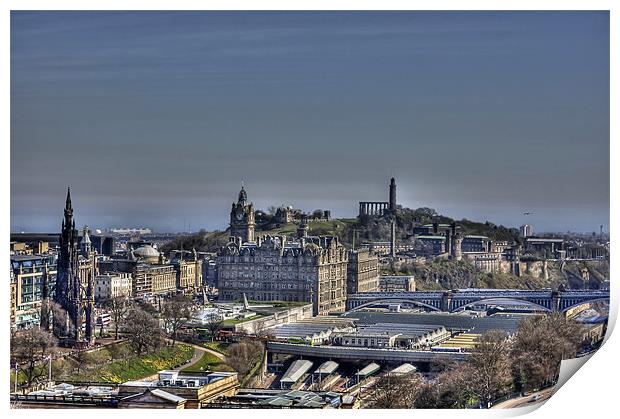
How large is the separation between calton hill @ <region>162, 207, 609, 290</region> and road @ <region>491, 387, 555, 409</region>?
5358mm

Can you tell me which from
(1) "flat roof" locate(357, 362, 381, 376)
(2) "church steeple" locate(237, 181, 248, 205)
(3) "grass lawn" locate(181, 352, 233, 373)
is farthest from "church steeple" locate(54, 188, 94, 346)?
(1) "flat roof" locate(357, 362, 381, 376)

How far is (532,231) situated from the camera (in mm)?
19484

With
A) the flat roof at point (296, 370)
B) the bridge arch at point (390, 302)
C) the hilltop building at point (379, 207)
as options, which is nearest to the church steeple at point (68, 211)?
the flat roof at point (296, 370)

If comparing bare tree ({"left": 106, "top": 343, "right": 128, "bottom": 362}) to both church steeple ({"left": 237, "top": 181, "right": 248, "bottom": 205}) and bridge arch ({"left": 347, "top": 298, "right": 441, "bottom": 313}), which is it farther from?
bridge arch ({"left": 347, "top": 298, "right": 441, "bottom": 313})

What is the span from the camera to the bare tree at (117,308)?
53.6 feet

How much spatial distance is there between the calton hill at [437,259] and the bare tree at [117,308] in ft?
3.71

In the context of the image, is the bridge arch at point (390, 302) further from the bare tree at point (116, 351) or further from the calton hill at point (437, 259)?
the bare tree at point (116, 351)

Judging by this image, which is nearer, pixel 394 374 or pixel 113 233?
pixel 394 374

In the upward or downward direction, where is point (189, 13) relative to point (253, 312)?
upward

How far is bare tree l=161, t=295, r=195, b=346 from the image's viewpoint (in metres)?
16.5

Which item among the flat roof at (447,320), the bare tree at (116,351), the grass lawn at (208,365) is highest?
the flat roof at (447,320)

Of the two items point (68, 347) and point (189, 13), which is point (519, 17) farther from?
point (68, 347)

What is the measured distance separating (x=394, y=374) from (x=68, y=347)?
11.2ft
